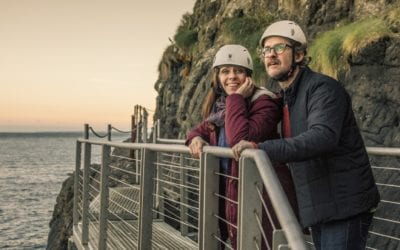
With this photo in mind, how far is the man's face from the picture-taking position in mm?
3188

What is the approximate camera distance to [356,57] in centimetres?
872

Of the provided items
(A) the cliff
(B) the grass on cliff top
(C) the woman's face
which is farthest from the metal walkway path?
(B) the grass on cliff top

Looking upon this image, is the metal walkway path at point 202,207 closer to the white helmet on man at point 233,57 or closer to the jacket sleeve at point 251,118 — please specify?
the jacket sleeve at point 251,118

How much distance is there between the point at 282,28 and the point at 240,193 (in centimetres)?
101

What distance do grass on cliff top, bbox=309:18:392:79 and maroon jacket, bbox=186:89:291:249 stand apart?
5.65 meters

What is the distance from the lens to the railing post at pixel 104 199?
20.7ft

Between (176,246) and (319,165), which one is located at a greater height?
(319,165)

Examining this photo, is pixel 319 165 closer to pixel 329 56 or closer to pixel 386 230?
pixel 386 230

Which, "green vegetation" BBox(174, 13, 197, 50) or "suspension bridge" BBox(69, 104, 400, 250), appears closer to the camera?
"suspension bridge" BBox(69, 104, 400, 250)

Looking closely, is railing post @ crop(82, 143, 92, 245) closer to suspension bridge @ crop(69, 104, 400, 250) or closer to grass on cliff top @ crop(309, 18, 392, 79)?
suspension bridge @ crop(69, 104, 400, 250)

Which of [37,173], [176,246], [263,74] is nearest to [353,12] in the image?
[263,74]

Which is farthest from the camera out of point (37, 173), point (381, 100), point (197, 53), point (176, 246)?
point (37, 173)

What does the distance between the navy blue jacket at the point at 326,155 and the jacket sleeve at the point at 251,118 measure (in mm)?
286

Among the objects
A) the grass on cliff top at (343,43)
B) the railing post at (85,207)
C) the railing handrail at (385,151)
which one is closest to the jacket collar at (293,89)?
the railing handrail at (385,151)
